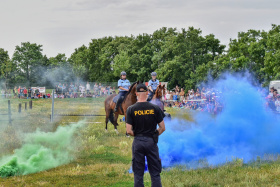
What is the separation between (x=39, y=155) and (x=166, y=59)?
64.7 metres

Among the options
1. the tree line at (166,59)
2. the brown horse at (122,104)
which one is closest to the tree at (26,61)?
the tree line at (166,59)

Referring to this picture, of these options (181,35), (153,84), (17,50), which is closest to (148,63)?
(181,35)

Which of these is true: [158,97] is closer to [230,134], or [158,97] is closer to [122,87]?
[122,87]

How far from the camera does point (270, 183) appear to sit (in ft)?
27.1

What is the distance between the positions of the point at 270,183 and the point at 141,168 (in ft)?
11.2

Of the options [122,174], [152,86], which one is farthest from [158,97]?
[122,174]

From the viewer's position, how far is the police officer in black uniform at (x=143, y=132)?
6777 mm

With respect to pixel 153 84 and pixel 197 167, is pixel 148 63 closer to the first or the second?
pixel 153 84

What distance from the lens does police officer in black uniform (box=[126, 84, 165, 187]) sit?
6777mm

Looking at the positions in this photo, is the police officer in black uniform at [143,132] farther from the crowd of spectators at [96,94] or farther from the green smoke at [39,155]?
the crowd of spectators at [96,94]

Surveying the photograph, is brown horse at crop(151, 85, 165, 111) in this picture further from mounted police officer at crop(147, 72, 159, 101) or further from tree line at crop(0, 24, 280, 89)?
tree line at crop(0, 24, 280, 89)

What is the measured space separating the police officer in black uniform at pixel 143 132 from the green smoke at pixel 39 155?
4265 millimetres

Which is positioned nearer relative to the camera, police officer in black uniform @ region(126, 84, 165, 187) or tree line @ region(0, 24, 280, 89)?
police officer in black uniform @ region(126, 84, 165, 187)

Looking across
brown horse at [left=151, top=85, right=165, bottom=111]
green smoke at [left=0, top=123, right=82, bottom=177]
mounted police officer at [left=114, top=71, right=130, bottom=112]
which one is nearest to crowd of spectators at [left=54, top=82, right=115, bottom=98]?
mounted police officer at [left=114, top=71, right=130, bottom=112]
